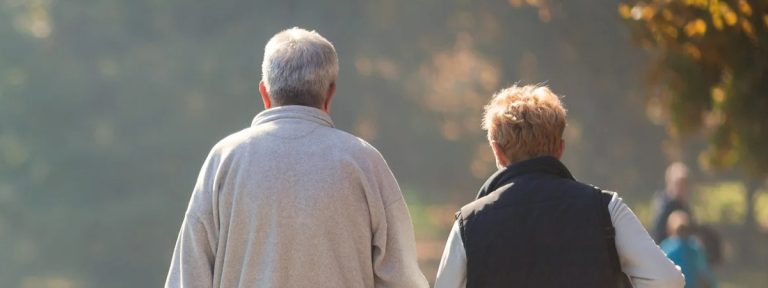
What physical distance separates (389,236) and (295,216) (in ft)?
0.84

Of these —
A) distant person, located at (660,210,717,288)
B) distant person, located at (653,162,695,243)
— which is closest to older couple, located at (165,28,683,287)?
distant person, located at (660,210,717,288)

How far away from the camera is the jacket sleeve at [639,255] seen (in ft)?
12.5

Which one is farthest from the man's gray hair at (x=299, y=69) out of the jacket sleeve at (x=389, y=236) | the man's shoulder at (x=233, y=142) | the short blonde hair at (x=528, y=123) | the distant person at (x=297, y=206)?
the short blonde hair at (x=528, y=123)

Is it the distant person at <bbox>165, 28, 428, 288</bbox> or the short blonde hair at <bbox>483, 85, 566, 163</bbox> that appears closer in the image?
the distant person at <bbox>165, 28, 428, 288</bbox>

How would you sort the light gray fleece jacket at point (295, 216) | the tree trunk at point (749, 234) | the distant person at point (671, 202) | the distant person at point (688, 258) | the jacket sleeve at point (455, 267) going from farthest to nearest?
the tree trunk at point (749, 234) < the distant person at point (671, 202) < the distant person at point (688, 258) < the jacket sleeve at point (455, 267) < the light gray fleece jacket at point (295, 216)

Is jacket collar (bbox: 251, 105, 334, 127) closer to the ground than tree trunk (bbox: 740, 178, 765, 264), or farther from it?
closer to the ground

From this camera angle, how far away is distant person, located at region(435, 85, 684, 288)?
3.86m

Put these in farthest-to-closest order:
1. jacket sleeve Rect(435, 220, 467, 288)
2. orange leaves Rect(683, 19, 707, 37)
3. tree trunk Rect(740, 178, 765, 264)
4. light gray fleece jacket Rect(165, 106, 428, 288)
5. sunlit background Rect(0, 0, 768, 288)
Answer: sunlit background Rect(0, 0, 768, 288), tree trunk Rect(740, 178, 765, 264), orange leaves Rect(683, 19, 707, 37), jacket sleeve Rect(435, 220, 467, 288), light gray fleece jacket Rect(165, 106, 428, 288)

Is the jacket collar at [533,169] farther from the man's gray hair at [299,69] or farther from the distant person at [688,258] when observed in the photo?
the distant person at [688,258]

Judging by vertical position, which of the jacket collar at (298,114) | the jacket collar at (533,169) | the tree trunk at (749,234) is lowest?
the jacket collar at (533,169)

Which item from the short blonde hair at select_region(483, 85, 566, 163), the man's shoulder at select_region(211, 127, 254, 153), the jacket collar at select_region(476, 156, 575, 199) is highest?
the short blonde hair at select_region(483, 85, 566, 163)

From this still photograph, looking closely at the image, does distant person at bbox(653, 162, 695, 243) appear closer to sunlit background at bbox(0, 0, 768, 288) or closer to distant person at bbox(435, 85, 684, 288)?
distant person at bbox(435, 85, 684, 288)

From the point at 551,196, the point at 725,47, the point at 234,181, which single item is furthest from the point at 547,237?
→ the point at 725,47

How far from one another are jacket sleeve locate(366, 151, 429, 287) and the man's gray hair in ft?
0.80
